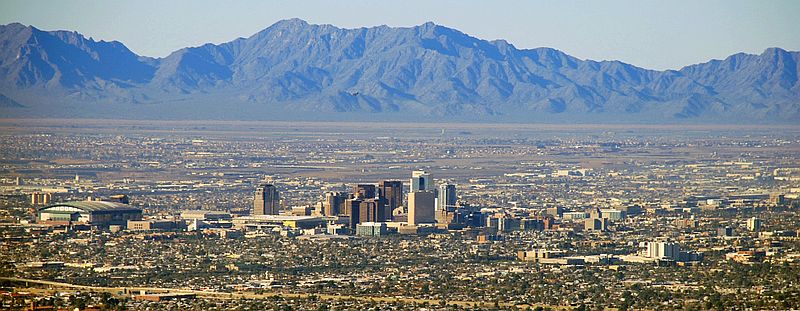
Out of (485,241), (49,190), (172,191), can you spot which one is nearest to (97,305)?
(485,241)

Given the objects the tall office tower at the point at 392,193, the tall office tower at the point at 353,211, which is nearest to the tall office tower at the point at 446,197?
the tall office tower at the point at 392,193

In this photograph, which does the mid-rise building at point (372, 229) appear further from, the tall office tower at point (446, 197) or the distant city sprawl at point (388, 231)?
the tall office tower at point (446, 197)

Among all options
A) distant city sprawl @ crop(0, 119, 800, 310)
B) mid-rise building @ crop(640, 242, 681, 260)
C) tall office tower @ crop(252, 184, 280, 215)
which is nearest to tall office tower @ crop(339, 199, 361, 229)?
distant city sprawl @ crop(0, 119, 800, 310)

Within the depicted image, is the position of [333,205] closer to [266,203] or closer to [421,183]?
[266,203]

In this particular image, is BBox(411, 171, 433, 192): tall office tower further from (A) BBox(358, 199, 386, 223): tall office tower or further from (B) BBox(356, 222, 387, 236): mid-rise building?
(B) BBox(356, 222, 387, 236): mid-rise building

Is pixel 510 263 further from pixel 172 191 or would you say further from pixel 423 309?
pixel 172 191
